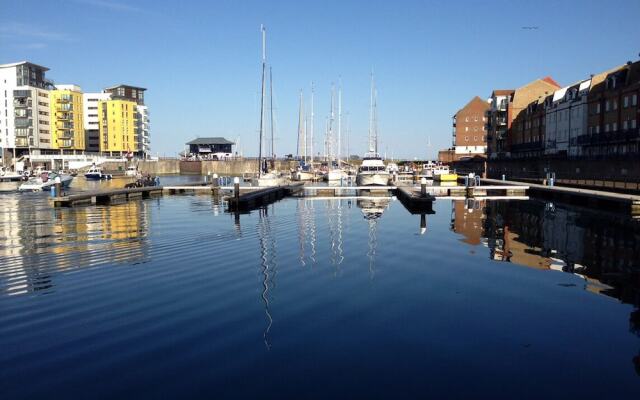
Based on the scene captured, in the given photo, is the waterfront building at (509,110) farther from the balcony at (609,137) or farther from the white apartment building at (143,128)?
the white apartment building at (143,128)

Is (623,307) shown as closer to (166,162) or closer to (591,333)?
(591,333)

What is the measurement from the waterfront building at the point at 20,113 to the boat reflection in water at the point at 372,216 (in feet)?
431

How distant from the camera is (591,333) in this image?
11867 mm

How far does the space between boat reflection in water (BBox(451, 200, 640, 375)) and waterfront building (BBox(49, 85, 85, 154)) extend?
152350 mm

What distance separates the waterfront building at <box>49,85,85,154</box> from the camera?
16125 cm

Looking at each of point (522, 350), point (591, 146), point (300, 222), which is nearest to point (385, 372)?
point (522, 350)

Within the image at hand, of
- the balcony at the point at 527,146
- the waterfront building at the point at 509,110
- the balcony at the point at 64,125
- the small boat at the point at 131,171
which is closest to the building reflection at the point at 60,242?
the balcony at the point at 527,146

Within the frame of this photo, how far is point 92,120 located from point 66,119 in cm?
1680

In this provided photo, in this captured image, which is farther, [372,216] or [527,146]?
[527,146]

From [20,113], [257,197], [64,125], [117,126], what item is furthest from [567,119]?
[64,125]

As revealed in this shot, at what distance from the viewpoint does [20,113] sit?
150 meters

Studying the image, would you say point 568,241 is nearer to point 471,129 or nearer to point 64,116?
point 471,129

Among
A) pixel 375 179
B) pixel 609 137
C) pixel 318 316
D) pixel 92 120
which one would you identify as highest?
pixel 92 120

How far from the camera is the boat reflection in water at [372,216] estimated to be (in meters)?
21.1
